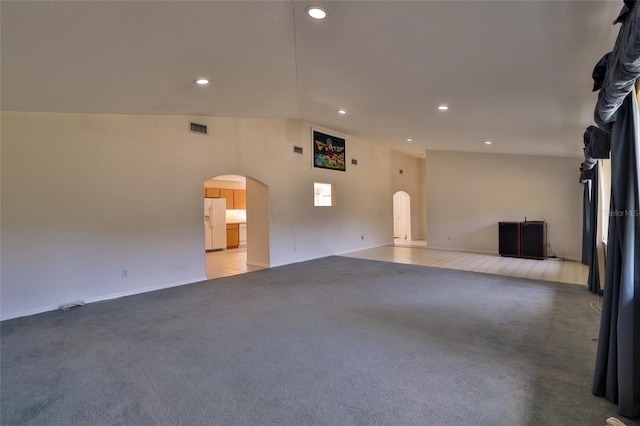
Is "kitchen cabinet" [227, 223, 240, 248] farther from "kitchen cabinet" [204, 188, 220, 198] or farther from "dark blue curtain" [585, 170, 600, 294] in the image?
"dark blue curtain" [585, 170, 600, 294]

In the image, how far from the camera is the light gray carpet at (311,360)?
2041 mm

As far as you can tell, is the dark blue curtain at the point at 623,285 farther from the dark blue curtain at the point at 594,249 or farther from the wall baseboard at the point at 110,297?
the wall baseboard at the point at 110,297

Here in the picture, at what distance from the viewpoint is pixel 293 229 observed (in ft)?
25.1

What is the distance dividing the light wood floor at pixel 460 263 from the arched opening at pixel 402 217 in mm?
3450

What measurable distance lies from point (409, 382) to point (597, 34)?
291cm

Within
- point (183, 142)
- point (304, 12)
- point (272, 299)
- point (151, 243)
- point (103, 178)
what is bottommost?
point (272, 299)

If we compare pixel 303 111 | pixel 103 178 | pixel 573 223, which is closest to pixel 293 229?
pixel 303 111

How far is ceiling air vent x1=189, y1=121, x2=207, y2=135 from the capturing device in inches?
226

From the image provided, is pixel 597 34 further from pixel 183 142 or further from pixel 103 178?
pixel 103 178

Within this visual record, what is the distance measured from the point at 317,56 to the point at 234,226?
8.28 m

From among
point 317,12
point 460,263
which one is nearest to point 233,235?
point 460,263

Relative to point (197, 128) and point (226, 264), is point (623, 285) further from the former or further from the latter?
point (226, 264)

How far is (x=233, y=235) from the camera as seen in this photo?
35.7ft

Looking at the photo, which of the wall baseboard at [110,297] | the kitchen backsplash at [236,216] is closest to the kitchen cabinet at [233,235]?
the kitchen backsplash at [236,216]
